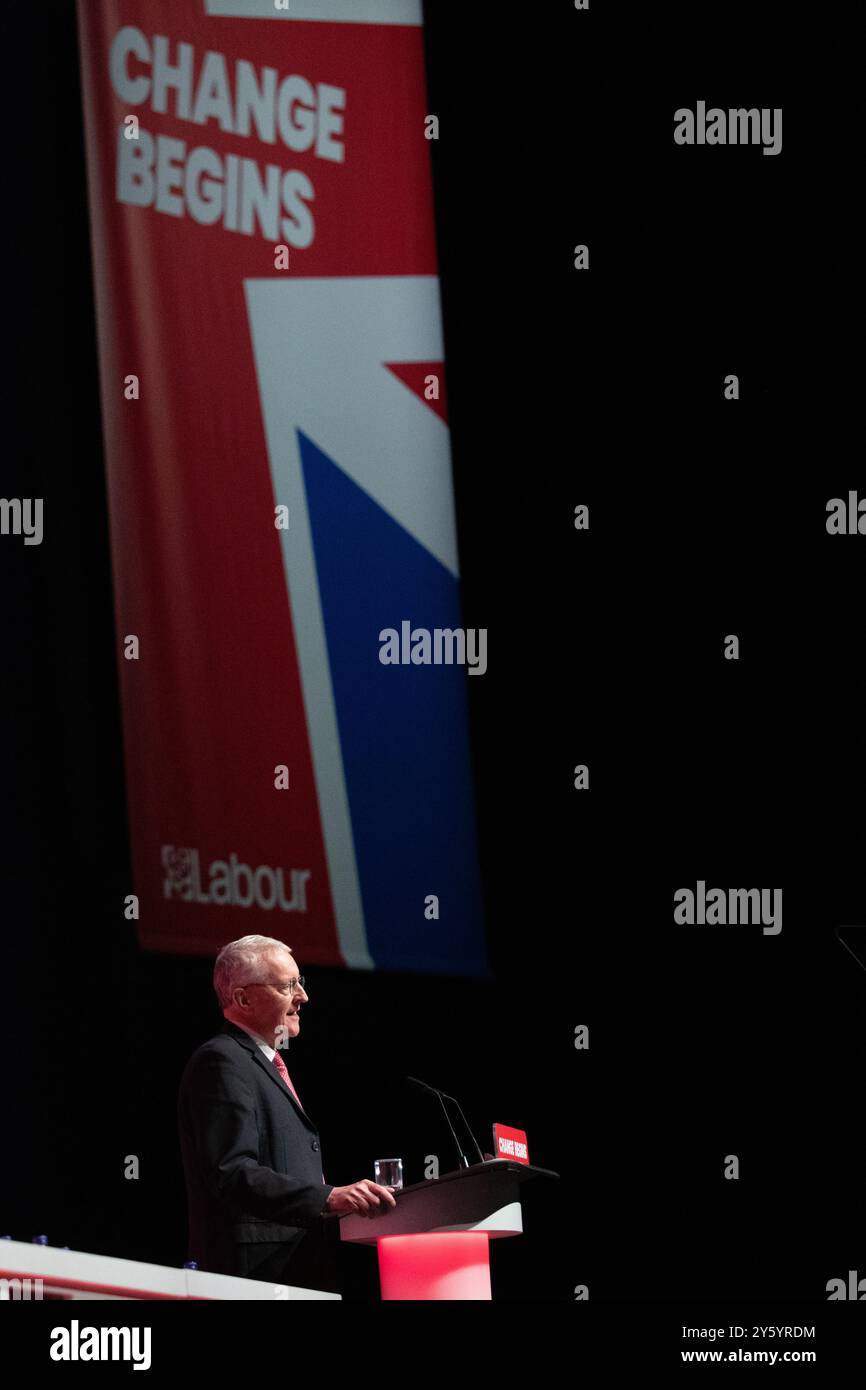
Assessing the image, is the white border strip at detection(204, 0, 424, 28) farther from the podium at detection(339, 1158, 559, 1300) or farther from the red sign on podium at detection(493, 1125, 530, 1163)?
the podium at detection(339, 1158, 559, 1300)

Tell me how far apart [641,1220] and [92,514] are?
8.32ft

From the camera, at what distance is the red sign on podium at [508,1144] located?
3000 mm

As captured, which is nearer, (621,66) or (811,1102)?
(811,1102)

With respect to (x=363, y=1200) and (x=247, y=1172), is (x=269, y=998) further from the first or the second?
(x=363, y=1200)

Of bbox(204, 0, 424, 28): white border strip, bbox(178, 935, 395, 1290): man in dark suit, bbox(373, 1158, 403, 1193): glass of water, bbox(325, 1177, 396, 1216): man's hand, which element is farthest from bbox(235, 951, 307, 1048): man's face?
bbox(204, 0, 424, 28): white border strip

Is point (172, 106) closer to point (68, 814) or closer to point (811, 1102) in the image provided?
point (68, 814)

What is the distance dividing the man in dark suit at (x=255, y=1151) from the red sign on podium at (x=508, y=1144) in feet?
0.68

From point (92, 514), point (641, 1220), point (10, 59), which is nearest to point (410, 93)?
point (10, 59)

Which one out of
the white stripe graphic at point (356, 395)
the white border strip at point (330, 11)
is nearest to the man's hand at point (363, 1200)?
the white stripe graphic at point (356, 395)

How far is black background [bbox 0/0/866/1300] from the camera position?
4.93 metres

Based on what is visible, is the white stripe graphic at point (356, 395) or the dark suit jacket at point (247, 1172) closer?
the dark suit jacket at point (247, 1172)

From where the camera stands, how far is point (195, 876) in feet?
16.3

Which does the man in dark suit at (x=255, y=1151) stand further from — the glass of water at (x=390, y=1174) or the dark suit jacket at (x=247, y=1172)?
the glass of water at (x=390, y=1174)

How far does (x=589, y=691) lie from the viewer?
201 inches
